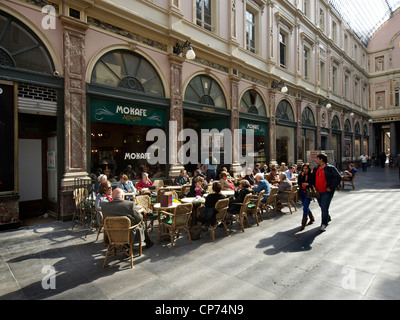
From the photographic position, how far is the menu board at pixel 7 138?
591 centimetres

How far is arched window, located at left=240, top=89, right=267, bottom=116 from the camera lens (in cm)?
1322

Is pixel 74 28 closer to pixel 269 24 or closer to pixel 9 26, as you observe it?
pixel 9 26

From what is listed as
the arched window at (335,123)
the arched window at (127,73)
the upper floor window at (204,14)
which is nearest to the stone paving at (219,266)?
the arched window at (127,73)

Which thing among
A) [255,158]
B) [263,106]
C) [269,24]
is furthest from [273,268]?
[269,24]

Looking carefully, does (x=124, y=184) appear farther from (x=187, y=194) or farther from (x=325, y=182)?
(x=325, y=182)

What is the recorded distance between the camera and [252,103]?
13.8m

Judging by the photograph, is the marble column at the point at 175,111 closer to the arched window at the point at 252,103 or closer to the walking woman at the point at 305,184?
the arched window at the point at 252,103

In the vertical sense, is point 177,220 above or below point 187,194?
below

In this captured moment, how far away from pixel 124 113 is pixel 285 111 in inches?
468

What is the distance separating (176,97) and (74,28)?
13.2ft

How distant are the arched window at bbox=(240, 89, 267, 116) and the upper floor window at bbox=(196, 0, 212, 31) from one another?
3932 mm

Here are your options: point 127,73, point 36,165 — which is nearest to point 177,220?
point 36,165

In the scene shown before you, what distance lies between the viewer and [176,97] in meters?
9.66

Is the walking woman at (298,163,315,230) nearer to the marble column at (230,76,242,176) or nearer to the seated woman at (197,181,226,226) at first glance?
the seated woman at (197,181,226,226)
